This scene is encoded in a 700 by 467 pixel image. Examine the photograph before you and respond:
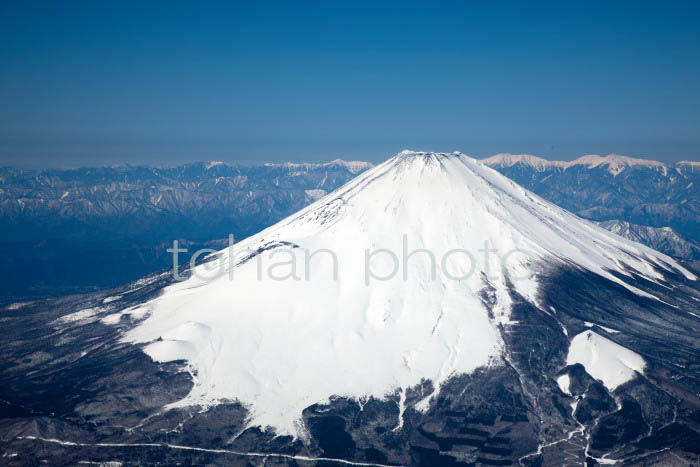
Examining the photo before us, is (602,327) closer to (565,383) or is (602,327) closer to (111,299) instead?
(565,383)

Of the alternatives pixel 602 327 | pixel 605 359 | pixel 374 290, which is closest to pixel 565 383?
pixel 605 359

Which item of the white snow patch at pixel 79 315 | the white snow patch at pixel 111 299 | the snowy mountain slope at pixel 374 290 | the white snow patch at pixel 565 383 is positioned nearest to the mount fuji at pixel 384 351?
the white snow patch at pixel 565 383

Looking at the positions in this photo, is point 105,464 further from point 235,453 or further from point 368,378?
point 368,378

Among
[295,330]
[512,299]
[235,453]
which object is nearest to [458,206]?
[512,299]

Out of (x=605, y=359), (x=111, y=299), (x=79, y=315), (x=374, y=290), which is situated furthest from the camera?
(x=111, y=299)

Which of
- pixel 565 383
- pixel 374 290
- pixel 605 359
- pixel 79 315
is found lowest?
pixel 565 383

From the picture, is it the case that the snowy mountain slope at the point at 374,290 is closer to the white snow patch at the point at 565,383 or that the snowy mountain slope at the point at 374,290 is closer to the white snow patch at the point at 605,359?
the white snow patch at the point at 565,383
